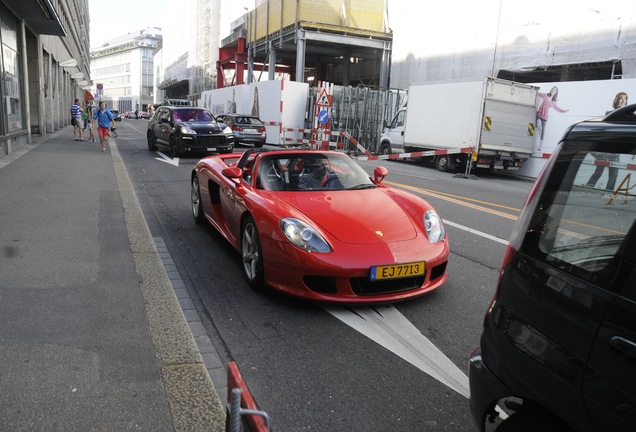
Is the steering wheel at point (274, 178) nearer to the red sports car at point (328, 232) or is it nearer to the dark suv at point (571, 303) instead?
the red sports car at point (328, 232)

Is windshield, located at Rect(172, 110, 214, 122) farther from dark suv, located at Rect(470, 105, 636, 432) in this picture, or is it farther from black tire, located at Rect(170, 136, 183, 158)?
dark suv, located at Rect(470, 105, 636, 432)

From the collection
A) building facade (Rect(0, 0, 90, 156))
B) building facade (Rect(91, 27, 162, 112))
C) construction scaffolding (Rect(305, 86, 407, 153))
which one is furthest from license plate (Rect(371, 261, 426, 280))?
building facade (Rect(91, 27, 162, 112))

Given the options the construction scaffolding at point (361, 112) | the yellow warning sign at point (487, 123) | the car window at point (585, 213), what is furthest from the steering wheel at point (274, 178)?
the construction scaffolding at point (361, 112)

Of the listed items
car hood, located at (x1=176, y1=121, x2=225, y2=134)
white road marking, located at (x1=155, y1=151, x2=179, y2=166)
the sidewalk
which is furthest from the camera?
car hood, located at (x1=176, y1=121, x2=225, y2=134)

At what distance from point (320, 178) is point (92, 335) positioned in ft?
8.79

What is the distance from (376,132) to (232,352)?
2166 cm

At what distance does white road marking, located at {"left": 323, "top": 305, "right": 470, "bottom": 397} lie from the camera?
313 cm

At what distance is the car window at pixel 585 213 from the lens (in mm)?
1692

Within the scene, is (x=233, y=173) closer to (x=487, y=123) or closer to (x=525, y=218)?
(x=525, y=218)

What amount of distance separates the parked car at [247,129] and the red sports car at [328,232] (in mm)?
16309

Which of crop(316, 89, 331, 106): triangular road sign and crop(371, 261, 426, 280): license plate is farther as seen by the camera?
crop(316, 89, 331, 106): triangular road sign

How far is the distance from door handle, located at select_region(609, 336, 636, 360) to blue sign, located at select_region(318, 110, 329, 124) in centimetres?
2038

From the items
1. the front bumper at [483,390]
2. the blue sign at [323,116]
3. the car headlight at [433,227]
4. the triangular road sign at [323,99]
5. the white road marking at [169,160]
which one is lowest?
the white road marking at [169,160]

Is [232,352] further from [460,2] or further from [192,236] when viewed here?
[460,2]
